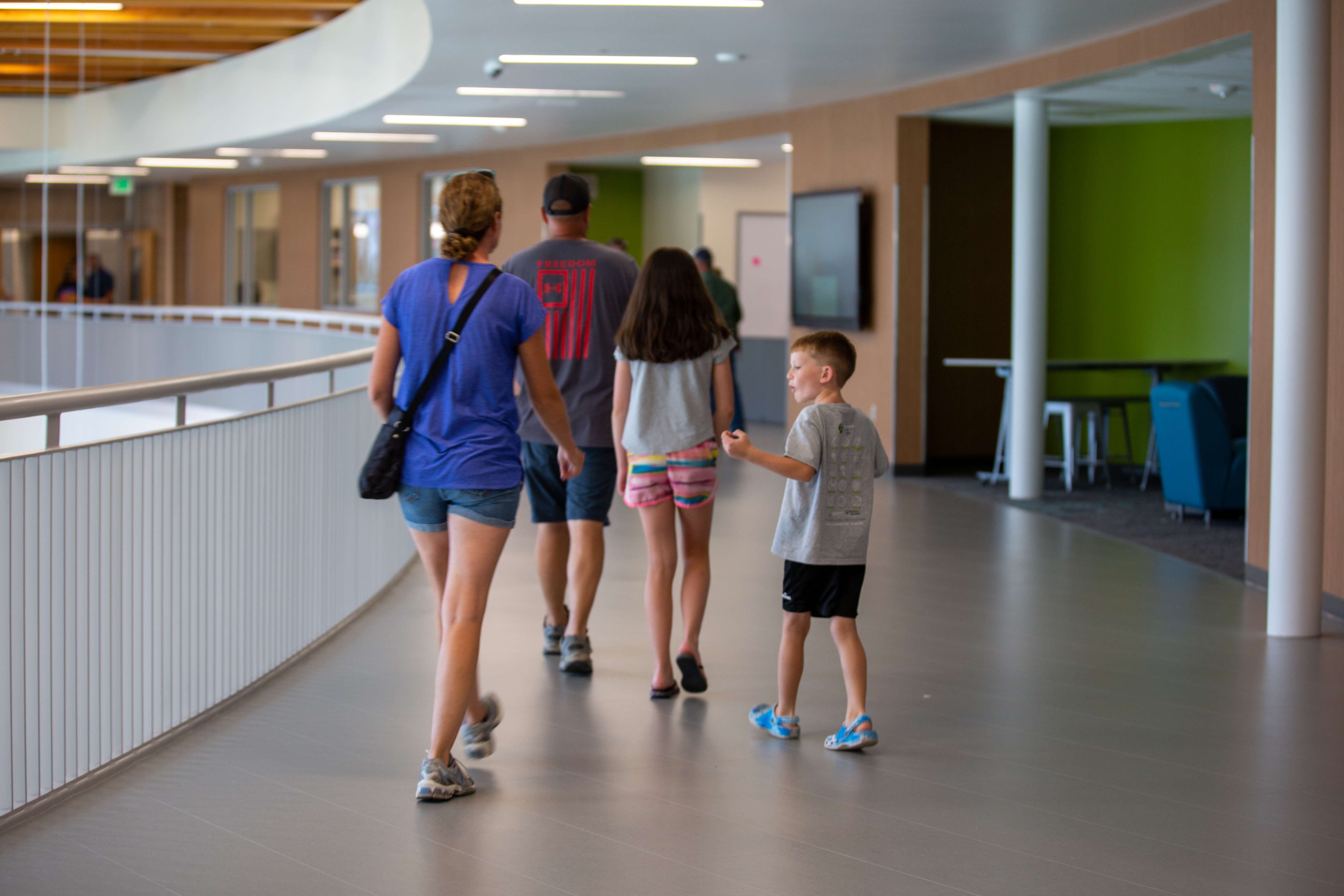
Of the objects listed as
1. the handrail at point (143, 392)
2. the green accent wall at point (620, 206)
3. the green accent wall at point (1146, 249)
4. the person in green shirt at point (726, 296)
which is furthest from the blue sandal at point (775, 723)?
the green accent wall at point (620, 206)

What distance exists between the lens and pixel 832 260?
1177 cm

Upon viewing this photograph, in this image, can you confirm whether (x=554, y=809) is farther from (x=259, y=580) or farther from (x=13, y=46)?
(x=13, y=46)

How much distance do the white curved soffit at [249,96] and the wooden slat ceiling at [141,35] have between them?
0.20 meters

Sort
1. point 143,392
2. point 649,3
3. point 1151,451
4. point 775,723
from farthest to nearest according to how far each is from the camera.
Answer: point 1151,451
point 649,3
point 775,723
point 143,392

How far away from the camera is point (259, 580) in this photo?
446 centimetres

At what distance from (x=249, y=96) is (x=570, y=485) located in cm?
1193

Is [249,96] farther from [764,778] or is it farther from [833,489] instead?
[764,778]

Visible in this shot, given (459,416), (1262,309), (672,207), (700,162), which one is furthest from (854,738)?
(672,207)

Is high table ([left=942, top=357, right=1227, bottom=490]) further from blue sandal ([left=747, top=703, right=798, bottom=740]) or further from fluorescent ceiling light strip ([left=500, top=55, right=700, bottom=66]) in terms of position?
blue sandal ([left=747, top=703, right=798, bottom=740])

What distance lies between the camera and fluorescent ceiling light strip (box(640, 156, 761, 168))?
15.1m

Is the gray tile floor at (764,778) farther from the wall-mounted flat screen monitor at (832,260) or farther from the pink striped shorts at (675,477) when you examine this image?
the wall-mounted flat screen monitor at (832,260)

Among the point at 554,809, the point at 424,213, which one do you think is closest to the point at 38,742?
the point at 554,809

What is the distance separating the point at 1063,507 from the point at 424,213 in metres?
11.3

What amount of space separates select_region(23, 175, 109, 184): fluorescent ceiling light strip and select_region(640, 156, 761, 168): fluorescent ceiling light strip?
10.6 metres
